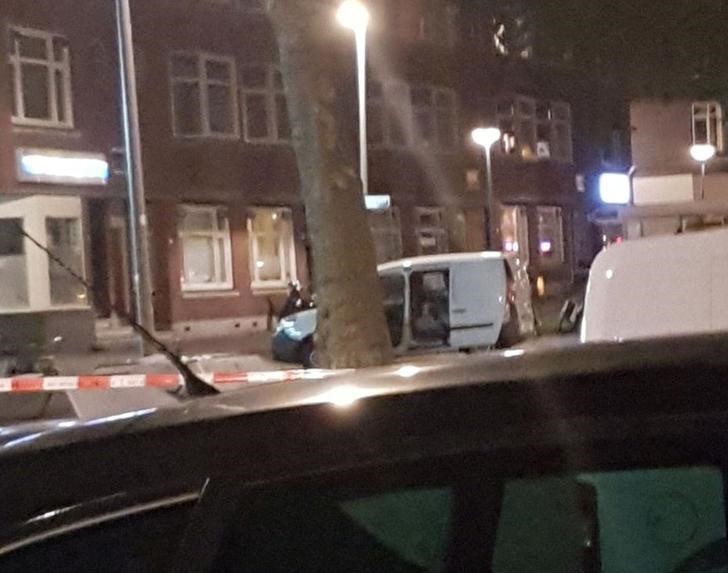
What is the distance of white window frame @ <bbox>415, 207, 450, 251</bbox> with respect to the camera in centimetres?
4006

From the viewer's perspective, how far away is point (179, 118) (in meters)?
32.6

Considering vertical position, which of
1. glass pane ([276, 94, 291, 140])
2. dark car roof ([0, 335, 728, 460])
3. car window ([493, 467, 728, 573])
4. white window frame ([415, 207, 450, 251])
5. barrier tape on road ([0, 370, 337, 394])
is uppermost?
glass pane ([276, 94, 291, 140])

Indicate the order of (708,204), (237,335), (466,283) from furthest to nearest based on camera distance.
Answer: (237,335)
(466,283)
(708,204)

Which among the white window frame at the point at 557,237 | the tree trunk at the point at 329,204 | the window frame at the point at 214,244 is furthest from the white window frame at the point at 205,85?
the tree trunk at the point at 329,204

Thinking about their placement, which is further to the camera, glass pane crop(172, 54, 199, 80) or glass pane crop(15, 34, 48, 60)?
glass pane crop(172, 54, 199, 80)

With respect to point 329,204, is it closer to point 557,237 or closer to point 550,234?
point 550,234

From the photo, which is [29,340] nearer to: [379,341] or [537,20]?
[537,20]

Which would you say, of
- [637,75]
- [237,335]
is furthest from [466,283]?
[637,75]

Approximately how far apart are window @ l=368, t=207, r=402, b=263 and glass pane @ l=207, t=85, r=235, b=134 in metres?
5.66

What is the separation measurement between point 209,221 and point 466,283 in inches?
550

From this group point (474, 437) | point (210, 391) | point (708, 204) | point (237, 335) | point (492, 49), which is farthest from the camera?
point (492, 49)

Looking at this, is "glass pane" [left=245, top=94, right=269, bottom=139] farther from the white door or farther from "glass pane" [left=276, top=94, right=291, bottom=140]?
the white door

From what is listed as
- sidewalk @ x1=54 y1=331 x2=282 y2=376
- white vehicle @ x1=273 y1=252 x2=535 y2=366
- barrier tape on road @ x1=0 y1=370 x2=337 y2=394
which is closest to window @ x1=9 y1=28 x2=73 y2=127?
sidewalk @ x1=54 y1=331 x2=282 y2=376

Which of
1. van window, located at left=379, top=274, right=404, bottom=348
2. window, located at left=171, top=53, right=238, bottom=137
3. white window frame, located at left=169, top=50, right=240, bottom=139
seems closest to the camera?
van window, located at left=379, top=274, right=404, bottom=348
